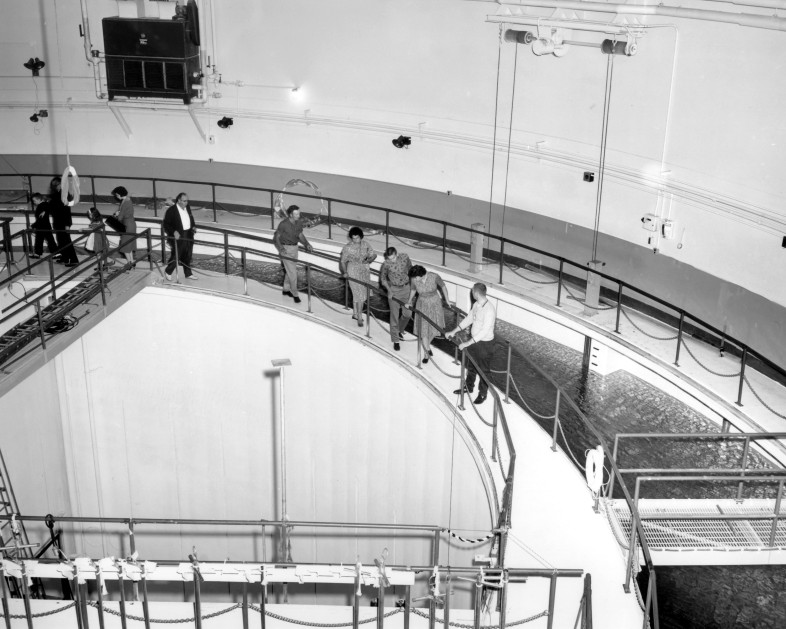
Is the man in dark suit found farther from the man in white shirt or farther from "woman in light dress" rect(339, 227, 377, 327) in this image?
the man in white shirt

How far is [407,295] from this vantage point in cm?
1070

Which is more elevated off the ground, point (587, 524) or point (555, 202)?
point (555, 202)

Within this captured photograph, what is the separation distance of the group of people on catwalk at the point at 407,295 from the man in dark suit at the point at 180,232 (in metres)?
1.29

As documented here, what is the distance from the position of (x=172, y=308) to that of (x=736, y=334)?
23.1 ft

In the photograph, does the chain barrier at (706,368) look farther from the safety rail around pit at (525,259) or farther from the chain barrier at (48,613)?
the chain barrier at (48,613)

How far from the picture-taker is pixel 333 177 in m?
15.7

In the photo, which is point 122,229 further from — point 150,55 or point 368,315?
point 368,315

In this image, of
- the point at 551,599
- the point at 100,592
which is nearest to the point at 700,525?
the point at 551,599

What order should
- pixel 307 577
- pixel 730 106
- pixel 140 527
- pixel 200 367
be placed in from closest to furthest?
pixel 307 577
pixel 730 106
pixel 200 367
pixel 140 527

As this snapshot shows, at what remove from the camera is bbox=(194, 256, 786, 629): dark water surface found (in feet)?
25.8

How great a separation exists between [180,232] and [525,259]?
4.80 metres

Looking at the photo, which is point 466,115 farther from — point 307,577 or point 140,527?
point 307,577

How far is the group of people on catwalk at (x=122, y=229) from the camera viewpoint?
1195cm

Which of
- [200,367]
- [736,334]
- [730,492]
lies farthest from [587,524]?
[200,367]
